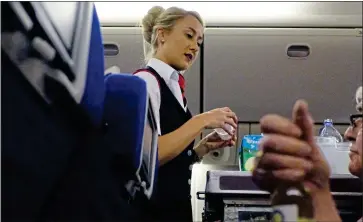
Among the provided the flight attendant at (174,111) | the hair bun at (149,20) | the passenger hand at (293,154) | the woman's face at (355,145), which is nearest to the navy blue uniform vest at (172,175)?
the flight attendant at (174,111)

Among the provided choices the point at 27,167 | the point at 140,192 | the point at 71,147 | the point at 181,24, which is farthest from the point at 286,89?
the point at 27,167

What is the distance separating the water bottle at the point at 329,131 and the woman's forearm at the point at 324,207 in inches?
9.8

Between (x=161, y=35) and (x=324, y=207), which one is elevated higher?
(x=161, y=35)

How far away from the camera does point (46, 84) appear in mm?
1285

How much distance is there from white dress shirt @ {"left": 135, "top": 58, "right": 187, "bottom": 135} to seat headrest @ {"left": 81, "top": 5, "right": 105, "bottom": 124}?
145 millimetres

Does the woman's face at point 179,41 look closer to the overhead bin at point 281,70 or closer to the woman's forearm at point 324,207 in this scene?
the overhead bin at point 281,70

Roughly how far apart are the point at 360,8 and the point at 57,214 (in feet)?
2.84

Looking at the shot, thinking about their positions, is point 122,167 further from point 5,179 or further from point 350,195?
point 350,195

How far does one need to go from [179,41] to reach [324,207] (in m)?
0.57

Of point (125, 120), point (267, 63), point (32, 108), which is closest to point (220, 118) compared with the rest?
point (267, 63)

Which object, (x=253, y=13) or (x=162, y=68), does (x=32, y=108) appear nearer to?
(x=162, y=68)

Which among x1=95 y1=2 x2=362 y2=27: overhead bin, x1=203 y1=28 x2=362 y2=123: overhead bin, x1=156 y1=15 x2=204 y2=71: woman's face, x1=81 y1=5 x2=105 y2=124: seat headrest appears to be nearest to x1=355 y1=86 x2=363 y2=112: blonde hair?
x1=203 y1=28 x2=362 y2=123: overhead bin

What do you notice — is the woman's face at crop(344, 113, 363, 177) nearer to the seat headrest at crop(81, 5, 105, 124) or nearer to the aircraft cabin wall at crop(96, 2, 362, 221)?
the aircraft cabin wall at crop(96, 2, 362, 221)

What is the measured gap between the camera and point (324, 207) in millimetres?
1307
